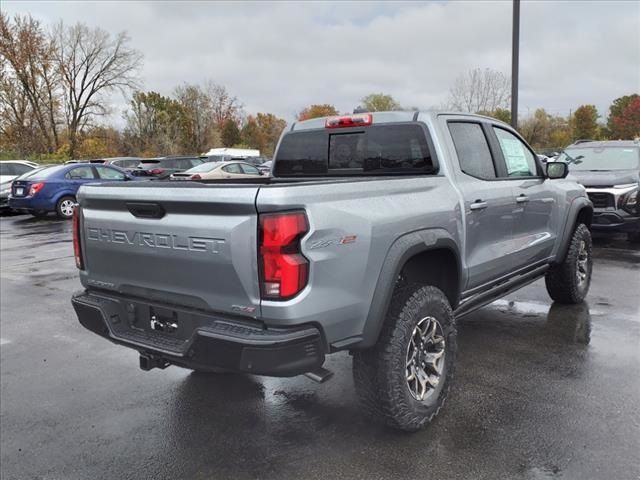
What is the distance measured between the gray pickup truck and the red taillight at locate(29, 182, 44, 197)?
12770 mm

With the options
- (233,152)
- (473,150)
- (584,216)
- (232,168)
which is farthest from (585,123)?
(473,150)

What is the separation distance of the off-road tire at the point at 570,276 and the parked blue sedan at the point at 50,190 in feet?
40.4

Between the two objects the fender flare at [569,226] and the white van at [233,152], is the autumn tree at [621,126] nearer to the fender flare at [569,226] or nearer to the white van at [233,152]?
the white van at [233,152]

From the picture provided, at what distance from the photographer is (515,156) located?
15.7 ft

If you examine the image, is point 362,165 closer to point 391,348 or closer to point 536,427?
point 391,348

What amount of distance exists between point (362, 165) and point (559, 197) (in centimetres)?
229

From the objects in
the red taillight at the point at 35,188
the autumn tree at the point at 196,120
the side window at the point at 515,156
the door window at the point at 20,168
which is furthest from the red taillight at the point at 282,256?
the autumn tree at the point at 196,120

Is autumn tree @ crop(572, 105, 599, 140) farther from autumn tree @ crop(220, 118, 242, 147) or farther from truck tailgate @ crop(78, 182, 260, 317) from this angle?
truck tailgate @ crop(78, 182, 260, 317)

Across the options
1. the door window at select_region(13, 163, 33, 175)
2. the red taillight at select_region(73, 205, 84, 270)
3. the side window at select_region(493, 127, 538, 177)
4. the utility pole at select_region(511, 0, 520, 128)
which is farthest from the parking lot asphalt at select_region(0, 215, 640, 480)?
the door window at select_region(13, 163, 33, 175)

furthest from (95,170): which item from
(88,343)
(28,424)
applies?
(28,424)

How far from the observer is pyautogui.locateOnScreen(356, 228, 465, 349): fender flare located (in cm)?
285

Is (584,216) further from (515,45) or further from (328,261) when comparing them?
(515,45)

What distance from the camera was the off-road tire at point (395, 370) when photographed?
297 cm

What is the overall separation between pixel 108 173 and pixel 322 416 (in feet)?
47.9
